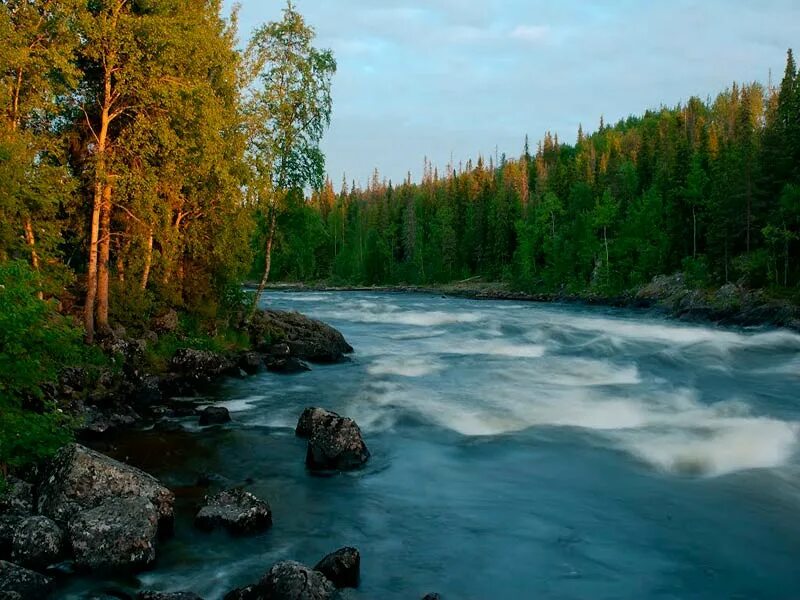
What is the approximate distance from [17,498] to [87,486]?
1.10 meters

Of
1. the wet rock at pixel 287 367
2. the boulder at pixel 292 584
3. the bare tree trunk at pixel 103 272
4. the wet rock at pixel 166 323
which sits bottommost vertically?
the boulder at pixel 292 584

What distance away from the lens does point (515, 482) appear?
537 inches

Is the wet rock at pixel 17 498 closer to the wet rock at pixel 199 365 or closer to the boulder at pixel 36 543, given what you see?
the boulder at pixel 36 543

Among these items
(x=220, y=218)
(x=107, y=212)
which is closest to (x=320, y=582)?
(x=107, y=212)

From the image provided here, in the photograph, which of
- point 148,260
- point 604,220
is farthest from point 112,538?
point 604,220

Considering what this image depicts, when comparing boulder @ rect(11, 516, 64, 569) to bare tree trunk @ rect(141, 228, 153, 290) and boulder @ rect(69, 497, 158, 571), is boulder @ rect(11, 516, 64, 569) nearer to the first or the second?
boulder @ rect(69, 497, 158, 571)

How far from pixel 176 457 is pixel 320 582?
7.43 metres

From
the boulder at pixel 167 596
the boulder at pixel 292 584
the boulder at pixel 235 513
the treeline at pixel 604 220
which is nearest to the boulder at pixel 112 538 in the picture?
the boulder at pixel 235 513

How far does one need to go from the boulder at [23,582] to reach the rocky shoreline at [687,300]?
46502mm

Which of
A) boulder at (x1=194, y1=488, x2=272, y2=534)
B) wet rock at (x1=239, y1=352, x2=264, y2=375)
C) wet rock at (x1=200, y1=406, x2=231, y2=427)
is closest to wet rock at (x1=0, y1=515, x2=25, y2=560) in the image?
boulder at (x1=194, y1=488, x2=272, y2=534)

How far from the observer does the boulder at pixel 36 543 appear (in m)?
8.72

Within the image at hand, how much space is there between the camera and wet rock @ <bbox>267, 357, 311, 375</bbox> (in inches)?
989

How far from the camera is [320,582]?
8055mm

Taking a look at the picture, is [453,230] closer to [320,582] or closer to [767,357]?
[767,357]
